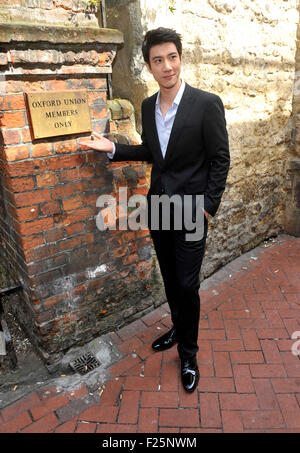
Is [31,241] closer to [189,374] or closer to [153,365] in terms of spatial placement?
[153,365]

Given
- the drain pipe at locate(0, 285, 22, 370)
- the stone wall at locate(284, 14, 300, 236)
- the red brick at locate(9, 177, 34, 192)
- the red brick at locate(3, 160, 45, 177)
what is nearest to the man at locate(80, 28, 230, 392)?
the red brick at locate(3, 160, 45, 177)

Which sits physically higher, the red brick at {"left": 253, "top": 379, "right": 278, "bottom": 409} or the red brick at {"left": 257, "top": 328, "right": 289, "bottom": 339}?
the red brick at {"left": 253, "top": 379, "right": 278, "bottom": 409}

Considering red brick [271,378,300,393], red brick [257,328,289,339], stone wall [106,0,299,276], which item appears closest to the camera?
red brick [271,378,300,393]

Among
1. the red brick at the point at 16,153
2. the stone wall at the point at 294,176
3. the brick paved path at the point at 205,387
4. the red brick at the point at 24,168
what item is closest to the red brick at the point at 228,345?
the brick paved path at the point at 205,387

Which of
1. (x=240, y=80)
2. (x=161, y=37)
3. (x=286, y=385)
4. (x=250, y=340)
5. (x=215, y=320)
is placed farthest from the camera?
(x=240, y=80)

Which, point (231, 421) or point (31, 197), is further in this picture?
point (31, 197)

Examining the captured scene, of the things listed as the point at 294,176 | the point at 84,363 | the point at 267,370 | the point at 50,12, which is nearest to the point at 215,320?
the point at 267,370

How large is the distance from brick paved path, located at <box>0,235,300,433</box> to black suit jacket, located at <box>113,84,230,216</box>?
1.20m

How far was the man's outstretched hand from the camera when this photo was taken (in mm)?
2361

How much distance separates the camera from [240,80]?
345cm

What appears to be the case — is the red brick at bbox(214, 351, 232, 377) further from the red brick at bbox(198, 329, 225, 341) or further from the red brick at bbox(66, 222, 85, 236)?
the red brick at bbox(66, 222, 85, 236)

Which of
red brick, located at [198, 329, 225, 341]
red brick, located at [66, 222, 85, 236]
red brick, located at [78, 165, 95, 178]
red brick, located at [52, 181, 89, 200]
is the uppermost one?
red brick, located at [78, 165, 95, 178]

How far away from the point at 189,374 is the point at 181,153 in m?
1.50
